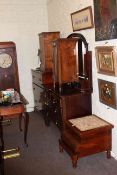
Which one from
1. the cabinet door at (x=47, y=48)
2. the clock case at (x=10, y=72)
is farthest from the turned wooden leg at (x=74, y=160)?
the clock case at (x=10, y=72)

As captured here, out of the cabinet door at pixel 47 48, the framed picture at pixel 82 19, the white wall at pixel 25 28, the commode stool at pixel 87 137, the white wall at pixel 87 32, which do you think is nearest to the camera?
the commode stool at pixel 87 137

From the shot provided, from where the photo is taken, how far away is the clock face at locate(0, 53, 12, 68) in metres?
4.77

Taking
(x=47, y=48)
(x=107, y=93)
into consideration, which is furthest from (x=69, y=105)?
(x=47, y=48)

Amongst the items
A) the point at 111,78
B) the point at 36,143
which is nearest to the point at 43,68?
the point at 36,143

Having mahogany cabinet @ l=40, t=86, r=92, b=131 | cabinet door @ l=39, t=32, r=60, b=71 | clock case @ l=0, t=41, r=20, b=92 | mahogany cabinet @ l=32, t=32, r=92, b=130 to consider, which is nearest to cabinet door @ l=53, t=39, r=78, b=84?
mahogany cabinet @ l=32, t=32, r=92, b=130

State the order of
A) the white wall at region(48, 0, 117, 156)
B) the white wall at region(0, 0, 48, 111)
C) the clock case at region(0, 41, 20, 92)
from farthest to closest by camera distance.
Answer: the white wall at region(0, 0, 48, 111) → the clock case at region(0, 41, 20, 92) → the white wall at region(48, 0, 117, 156)

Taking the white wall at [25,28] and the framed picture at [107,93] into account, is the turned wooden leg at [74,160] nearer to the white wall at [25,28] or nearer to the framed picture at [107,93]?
the framed picture at [107,93]

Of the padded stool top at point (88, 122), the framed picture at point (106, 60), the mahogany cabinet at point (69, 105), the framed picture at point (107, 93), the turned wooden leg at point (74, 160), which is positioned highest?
the framed picture at point (106, 60)

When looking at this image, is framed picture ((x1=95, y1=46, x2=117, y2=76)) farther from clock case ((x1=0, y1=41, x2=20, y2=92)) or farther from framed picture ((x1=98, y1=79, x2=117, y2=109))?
clock case ((x1=0, y1=41, x2=20, y2=92))

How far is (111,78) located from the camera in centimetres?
290

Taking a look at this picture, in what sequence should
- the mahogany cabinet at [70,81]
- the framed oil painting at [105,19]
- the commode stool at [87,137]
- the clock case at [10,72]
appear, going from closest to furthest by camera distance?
the framed oil painting at [105,19] < the commode stool at [87,137] < the mahogany cabinet at [70,81] < the clock case at [10,72]

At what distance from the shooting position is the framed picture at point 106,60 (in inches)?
107

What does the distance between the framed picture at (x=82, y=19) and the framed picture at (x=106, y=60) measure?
46cm

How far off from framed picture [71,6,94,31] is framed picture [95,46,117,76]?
1.51 ft
